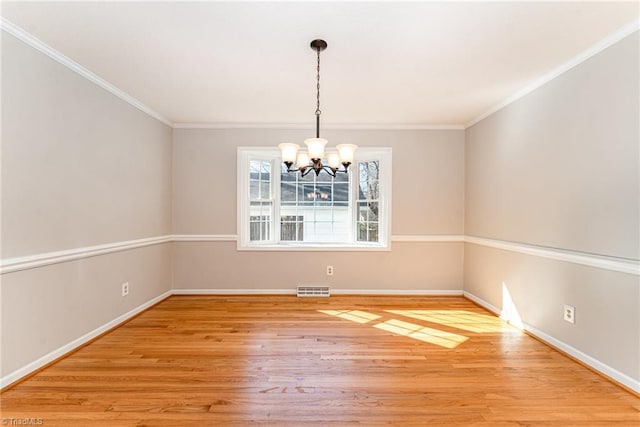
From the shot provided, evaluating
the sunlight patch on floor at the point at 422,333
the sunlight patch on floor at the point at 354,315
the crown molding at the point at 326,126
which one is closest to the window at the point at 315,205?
the crown molding at the point at 326,126

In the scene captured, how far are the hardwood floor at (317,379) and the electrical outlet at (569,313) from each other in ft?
1.03

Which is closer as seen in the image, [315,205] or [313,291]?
[313,291]

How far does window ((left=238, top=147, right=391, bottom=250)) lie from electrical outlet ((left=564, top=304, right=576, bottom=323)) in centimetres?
227

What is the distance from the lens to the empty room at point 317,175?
1951mm

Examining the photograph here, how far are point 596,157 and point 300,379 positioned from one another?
2744mm

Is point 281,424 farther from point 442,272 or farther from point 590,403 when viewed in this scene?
point 442,272

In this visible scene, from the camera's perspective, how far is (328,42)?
7.34 ft

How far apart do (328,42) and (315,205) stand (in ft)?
8.99

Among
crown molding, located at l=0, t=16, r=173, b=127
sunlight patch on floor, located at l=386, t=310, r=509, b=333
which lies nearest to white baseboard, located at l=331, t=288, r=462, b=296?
sunlight patch on floor, located at l=386, t=310, r=509, b=333

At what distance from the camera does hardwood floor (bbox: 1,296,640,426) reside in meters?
1.83

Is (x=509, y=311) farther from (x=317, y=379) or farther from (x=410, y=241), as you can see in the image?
(x=317, y=379)

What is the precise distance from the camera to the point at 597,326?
7.61 feet

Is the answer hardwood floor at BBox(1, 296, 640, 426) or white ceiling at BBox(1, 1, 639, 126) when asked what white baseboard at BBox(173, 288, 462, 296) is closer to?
hardwood floor at BBox(1, 296, 640, 426)

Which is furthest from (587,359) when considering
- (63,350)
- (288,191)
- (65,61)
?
(65,61)
